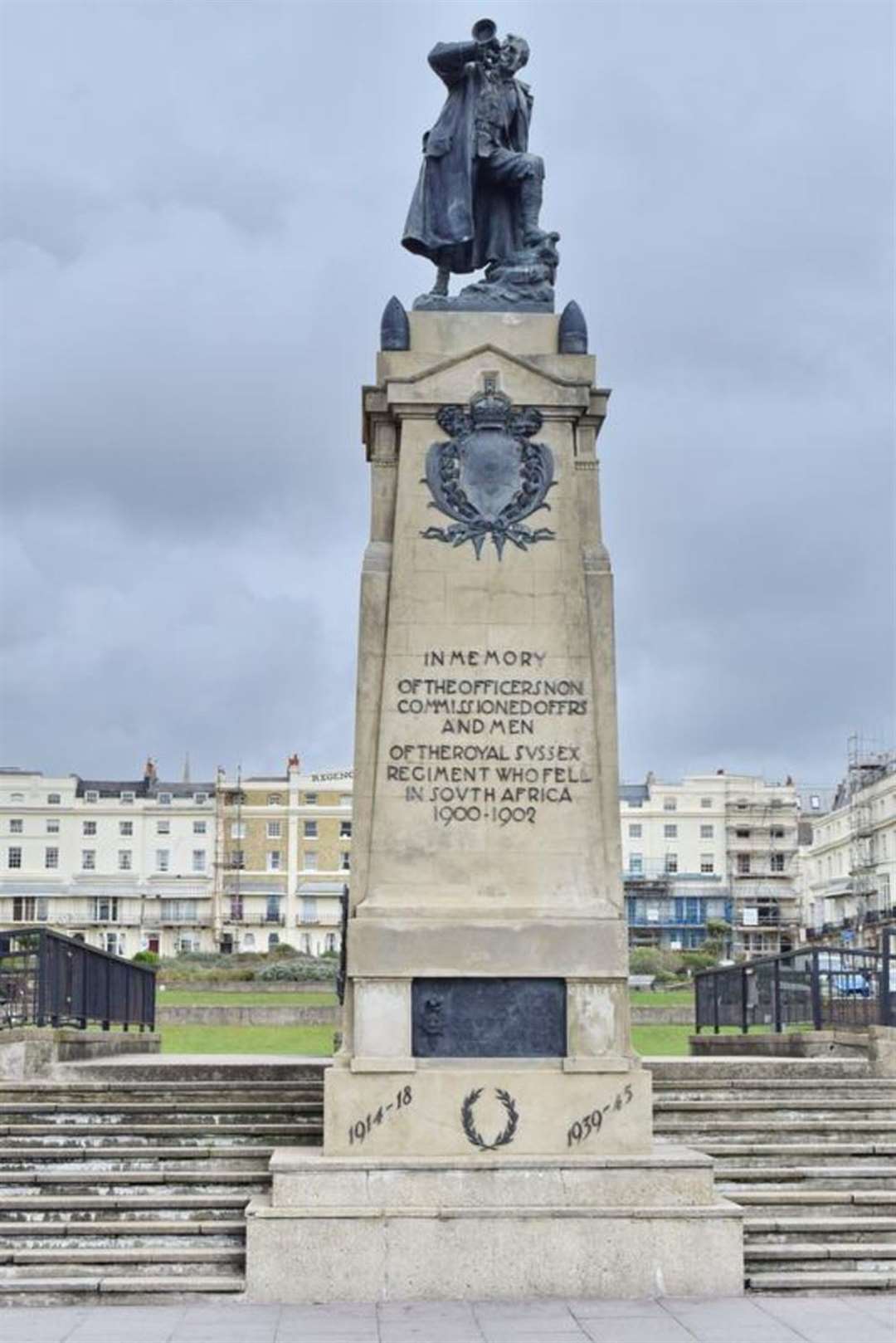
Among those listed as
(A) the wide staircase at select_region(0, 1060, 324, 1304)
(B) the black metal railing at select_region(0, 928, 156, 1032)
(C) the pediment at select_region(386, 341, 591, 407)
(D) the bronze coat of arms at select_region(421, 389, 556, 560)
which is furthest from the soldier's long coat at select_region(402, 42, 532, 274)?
(B) the black metal railing at select_region(0, 928, 156, 1032)

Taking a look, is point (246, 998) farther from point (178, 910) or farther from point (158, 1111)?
point (178, 910)

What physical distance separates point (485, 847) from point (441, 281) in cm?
Result: 505

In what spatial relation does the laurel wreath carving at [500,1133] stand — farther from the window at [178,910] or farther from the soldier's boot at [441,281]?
the window at [178,910]

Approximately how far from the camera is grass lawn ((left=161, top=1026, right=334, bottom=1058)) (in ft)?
82.7

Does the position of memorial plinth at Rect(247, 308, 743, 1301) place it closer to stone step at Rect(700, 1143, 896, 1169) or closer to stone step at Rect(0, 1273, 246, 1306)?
stone step at Rect(0, 1273, 246, 1306)

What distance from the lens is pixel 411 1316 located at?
406 inches

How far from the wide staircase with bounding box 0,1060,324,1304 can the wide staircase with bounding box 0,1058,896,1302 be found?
0.04 feet

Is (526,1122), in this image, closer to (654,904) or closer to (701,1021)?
(701,1021)

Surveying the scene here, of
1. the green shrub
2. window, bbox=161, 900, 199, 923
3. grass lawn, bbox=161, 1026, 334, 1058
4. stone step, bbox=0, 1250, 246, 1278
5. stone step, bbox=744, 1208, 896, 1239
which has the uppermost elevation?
window, bbox=161, 900, 199, 923

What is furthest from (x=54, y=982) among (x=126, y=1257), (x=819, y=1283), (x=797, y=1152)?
(x=819, y=1283)

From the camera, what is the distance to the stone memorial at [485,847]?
10977 millimetres

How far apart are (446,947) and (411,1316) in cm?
277


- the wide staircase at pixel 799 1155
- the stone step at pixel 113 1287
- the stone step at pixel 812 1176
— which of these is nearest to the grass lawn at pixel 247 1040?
the wide staircase at pixel 799 1155

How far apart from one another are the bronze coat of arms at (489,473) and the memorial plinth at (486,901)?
0.06 ft
